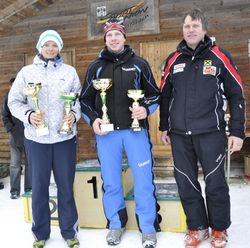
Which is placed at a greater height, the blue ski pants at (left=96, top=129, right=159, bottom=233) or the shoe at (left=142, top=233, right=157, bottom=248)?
the blue ski pants at (left=96, top=129, right=159, bottom=233)

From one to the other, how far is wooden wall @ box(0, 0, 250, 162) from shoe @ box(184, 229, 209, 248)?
331cm

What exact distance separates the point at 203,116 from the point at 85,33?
4.18 m

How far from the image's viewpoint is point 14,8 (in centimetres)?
600

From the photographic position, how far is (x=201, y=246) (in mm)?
2760

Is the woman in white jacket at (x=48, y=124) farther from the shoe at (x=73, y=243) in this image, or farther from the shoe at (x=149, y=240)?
the shoe at (x=149, y=240)

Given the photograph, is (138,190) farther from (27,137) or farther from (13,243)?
(13,243)

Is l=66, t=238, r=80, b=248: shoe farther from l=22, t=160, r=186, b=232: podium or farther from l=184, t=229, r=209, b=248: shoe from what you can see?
l=184, t=229, r=209, b=248: shoe

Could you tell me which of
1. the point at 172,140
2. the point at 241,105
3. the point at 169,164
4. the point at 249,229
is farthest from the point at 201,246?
the point at 169,164

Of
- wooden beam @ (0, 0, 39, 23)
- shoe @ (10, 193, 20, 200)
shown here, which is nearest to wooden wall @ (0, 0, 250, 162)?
wooden beam @ (0, 0, 39, 23)

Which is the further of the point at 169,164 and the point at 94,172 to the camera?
the point at 169,164

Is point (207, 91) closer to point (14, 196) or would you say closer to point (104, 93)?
→ point (104, 93)

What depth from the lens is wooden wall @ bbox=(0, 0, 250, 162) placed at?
18.0ft

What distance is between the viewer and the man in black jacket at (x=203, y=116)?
2.57 meters

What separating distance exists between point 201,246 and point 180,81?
4.31ft
